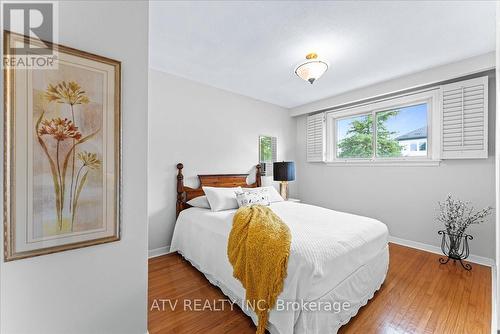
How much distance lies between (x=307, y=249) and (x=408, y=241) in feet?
8.76

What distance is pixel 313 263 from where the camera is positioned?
4.69 feet

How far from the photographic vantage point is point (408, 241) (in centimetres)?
327

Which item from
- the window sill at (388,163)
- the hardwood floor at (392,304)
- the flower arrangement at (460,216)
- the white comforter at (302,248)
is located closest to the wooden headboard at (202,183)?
the white comforter at (302,248)

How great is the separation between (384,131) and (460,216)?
5.15 ft

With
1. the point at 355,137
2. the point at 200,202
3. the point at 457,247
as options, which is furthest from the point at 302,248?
the point at 355,137

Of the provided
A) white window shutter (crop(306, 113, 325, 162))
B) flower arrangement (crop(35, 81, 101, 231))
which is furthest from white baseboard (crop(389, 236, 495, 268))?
flower arrangement (crop(35, 81, 101, 231))

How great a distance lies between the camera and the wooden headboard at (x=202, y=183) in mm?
3105

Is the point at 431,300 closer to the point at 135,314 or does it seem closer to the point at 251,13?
Result: the point at 135,314

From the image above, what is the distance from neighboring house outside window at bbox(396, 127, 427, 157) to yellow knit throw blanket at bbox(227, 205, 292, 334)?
2653 millimetres

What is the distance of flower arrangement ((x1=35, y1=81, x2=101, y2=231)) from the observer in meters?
1.01

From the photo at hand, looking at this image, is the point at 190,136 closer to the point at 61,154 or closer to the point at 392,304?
the point at 61,154

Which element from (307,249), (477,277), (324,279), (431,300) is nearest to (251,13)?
(307,249)

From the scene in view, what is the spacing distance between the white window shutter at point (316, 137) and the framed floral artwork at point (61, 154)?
377 centimetres

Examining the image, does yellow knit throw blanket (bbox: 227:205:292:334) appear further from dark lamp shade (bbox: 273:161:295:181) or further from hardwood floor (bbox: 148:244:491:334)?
dark lamp shade (bbox: 273:161:295:181)
